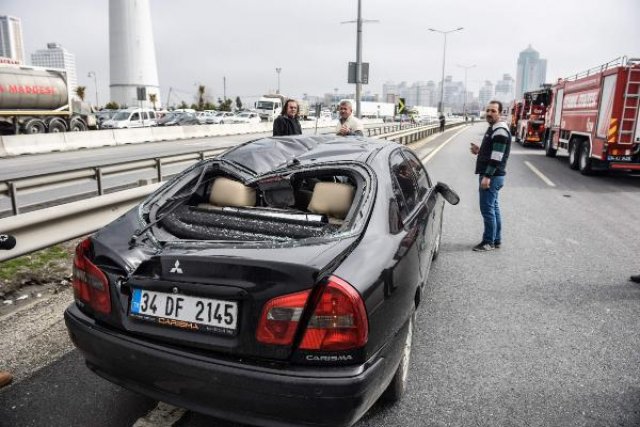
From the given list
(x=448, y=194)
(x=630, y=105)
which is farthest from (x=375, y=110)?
(x=448, y=194)

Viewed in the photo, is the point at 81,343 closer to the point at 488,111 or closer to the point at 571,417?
the point at 571,417

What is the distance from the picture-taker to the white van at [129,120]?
29242 millimetres

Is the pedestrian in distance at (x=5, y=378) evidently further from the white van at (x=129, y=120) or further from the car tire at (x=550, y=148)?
the white van at (x=129, y=120)

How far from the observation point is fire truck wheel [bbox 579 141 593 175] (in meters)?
13.3

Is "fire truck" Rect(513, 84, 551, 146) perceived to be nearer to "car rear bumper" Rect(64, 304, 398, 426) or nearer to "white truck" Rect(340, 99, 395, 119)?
"car rear bumper" Rect(64, 304, 398, 426)

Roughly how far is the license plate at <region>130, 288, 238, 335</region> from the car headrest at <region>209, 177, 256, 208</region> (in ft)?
3.59

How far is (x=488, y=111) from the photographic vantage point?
5738 mm

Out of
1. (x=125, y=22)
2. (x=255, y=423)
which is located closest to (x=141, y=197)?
(x=255, y=423)

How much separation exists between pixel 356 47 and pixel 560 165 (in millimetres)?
9311

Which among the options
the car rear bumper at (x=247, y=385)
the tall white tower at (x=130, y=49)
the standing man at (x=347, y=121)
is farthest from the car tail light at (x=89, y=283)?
the tall white tower at (x=130, y=49)

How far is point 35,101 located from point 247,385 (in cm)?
2616

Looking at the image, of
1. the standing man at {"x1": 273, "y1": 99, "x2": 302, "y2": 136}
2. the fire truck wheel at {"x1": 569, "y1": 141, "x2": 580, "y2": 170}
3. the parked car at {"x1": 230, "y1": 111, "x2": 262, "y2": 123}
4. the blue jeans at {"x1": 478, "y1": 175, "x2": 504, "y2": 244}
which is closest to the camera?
the blue jeans at {"x1": 478, "y1": 175, "x2": 504, "y2": 244}

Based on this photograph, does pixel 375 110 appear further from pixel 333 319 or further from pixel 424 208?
pixel 333 319

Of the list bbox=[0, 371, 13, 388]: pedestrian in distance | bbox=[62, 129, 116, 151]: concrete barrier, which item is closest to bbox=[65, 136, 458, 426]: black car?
bbox=[0, 371, 13, 388]: pedestrian in distance
